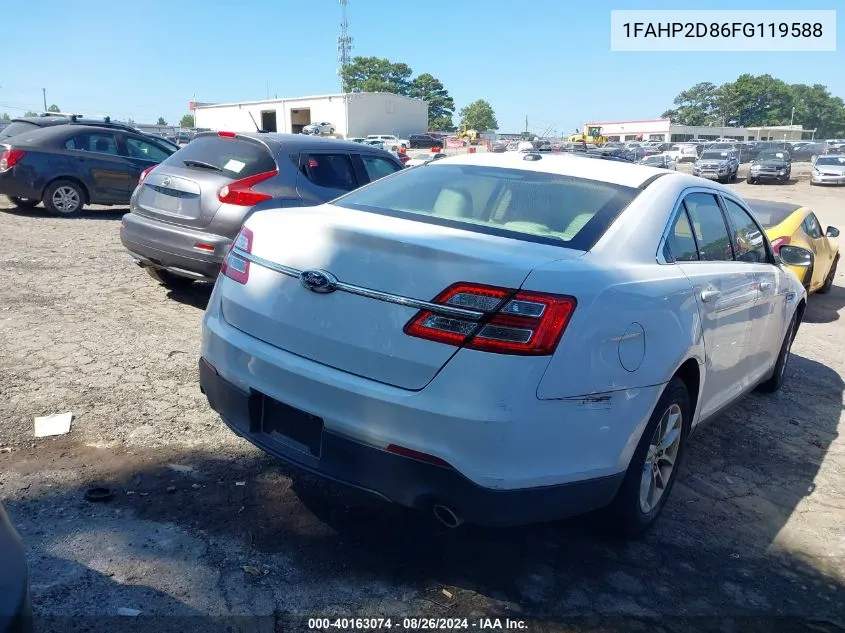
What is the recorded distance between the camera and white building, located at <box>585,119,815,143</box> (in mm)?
83938

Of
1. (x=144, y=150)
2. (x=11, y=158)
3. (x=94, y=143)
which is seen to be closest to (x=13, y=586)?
(x=11, y=158)

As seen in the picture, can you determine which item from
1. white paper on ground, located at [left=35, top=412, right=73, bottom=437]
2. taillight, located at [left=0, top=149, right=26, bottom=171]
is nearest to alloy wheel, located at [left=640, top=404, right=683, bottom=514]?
white paper on ground, located at [left=35, top=412, right=73, bottom=437]

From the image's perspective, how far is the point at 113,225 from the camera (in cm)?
1147

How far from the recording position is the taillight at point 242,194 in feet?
19.3

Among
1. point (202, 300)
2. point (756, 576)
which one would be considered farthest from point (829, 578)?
point (202, 300)

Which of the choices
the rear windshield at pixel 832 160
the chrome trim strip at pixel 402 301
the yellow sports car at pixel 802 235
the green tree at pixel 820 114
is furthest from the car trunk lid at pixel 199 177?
the green tree at pixel 820 114

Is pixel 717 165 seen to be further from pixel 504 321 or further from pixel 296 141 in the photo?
pixel 504 321

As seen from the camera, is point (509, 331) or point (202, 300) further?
point (202, 300)

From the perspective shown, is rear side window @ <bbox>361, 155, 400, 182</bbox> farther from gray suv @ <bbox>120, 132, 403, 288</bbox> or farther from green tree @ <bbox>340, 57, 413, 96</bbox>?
green tree @ <bbox>340, 57, 413, 96</bbox>

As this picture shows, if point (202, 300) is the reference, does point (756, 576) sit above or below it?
below

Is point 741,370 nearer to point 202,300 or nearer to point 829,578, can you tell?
point 829,578

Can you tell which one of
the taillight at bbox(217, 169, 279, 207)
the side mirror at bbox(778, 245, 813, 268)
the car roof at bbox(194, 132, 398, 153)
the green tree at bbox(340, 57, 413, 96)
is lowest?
the side mirror at bbox(778, 245, 813, 268)

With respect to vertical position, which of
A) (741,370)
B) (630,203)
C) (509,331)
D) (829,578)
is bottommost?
(829,578)

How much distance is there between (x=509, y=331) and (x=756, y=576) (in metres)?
1.70
